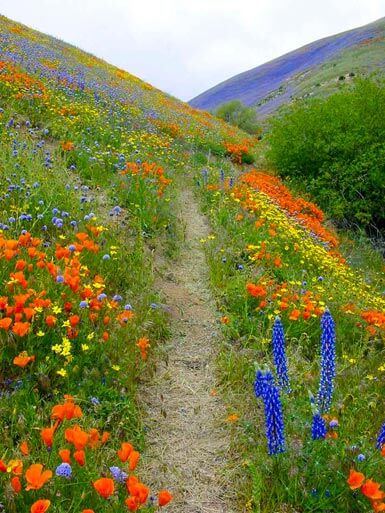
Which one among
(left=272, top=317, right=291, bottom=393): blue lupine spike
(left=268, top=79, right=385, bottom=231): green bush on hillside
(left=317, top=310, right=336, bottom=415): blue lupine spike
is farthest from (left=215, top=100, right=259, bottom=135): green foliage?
(left=317, top=310, right=336, bottom=415): blue lupine spike

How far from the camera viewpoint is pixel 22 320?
3908mm

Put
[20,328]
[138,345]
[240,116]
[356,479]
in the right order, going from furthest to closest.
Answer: [240,116], [138,345], [20,328], [356,479]

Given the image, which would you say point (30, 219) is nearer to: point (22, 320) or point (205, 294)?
point (22, 320)

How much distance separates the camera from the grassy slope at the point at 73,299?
10.0ft

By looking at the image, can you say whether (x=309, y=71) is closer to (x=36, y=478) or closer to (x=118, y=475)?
(x=118, y=475)

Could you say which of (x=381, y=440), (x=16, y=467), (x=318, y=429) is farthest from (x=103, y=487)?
(x=381, y=440)

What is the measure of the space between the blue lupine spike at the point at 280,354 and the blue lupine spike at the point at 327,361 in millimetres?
282

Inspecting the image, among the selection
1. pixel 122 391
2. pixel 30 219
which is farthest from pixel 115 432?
pixel 30 219

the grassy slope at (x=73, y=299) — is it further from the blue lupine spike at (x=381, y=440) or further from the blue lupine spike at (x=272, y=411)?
the blue lupine spike at (x=381, y=440)

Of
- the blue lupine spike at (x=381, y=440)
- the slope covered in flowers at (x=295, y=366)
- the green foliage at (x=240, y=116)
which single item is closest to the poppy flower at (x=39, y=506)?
the slope covered in flowers at (x=295, y=366)

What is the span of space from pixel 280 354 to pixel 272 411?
2.05 feet

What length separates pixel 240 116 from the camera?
1455 inches

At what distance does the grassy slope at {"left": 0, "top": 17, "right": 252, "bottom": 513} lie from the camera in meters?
3.06

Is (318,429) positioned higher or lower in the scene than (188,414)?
higher
